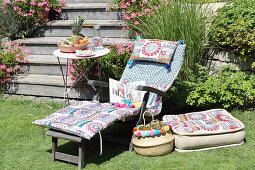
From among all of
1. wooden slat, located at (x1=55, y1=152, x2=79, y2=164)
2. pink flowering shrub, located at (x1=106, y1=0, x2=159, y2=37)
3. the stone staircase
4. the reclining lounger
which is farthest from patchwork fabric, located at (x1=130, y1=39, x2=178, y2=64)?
wooden slat, located at (x1=55, y1=152, x2=79, y2=164)

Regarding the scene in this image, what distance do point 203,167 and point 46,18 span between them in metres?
4.36

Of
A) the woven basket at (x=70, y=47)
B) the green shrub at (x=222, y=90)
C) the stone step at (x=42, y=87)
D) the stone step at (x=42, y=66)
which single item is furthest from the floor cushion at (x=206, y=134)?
the stone step at (x=42, y=66)

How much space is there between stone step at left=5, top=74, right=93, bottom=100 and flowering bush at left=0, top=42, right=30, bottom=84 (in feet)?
0.44

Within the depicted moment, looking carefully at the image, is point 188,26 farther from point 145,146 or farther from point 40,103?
point 40,103

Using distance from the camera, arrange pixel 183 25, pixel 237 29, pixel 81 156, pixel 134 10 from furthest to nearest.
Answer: pixel 134 10, pixel 183 25, pixel 237 29, pixel 81 156

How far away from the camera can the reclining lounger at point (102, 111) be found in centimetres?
360

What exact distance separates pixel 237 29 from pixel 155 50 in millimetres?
1116

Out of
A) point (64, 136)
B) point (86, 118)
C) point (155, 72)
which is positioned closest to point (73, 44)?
point (155, 72)

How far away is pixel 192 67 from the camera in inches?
210

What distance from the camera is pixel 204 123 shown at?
4.08 meters

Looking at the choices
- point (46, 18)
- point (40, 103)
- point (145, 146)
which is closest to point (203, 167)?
point (145, 146)

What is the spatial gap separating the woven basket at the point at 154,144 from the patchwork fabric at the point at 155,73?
535mm

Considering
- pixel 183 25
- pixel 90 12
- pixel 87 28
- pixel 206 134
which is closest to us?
pixel 206 134

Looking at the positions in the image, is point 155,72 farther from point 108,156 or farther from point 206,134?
point 108,156
